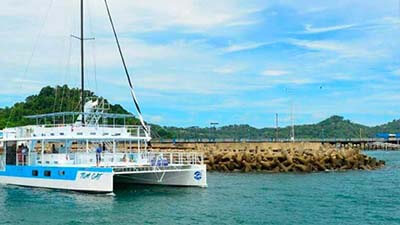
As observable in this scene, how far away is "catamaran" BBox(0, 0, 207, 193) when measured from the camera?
27625mm

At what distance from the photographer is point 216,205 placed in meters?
24.6

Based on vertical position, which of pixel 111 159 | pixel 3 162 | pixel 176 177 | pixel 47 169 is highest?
pixel 111 159

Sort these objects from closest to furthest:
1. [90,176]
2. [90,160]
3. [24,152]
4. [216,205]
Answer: [216,205], [90,176], [90,160], [24,152]

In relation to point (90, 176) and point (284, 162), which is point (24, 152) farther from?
point (284, 162)

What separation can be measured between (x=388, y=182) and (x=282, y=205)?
14.2 meters

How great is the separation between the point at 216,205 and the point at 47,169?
9.93 meters

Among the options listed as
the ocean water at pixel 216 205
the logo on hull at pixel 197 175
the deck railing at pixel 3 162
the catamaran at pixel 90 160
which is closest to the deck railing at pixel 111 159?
the catamaran at pixel 90 160

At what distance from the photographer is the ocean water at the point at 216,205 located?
21.7 m

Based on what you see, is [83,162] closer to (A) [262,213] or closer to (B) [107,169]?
(B) [107,169]

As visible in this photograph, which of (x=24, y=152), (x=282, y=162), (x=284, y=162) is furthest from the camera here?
(x=282, y=162)

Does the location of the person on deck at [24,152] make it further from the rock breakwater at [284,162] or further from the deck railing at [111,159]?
the rock breakwater at [284,162]

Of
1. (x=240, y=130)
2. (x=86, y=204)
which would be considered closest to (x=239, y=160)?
(x=86, y=204)

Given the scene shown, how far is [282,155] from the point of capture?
4619 cm

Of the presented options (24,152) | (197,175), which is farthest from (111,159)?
(24,152)
